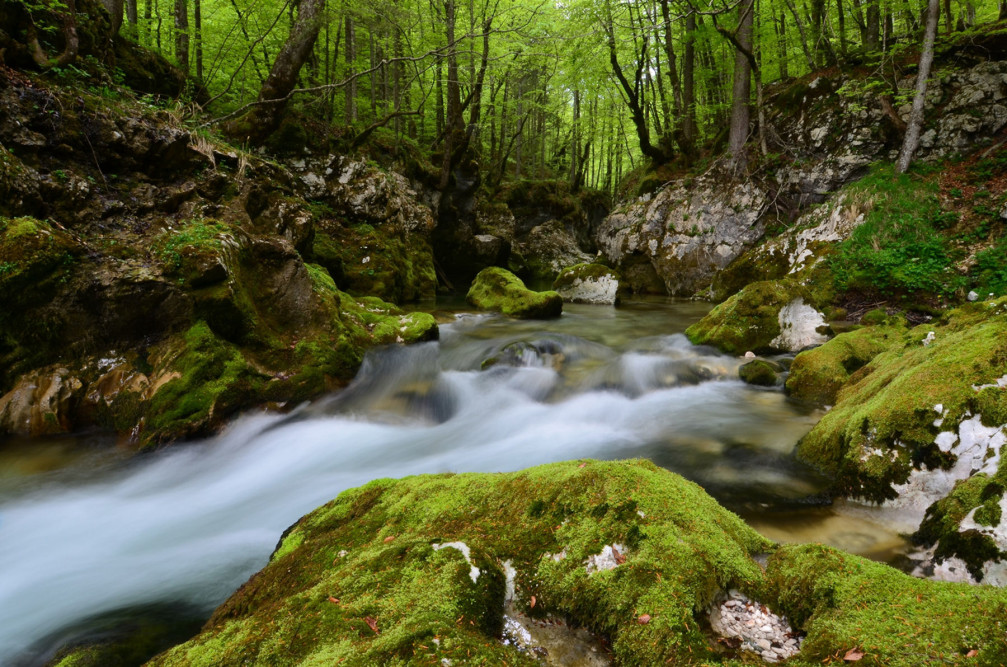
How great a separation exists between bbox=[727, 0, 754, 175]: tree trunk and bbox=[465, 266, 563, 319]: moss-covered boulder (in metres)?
7.59

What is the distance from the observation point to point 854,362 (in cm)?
606

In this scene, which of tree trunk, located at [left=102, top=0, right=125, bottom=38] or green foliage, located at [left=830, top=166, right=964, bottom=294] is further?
green foliage, located at [left=830, top=166, right=964, bottom=294]

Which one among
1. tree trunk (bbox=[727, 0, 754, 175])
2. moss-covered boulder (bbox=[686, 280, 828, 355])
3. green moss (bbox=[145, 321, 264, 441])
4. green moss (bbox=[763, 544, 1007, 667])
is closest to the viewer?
green moss (bbox=[763, 544, 1007, 667])

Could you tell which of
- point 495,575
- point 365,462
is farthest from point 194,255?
point 495,575

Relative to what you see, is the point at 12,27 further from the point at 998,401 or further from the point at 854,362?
the point at 854,362

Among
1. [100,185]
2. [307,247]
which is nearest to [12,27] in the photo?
[100,185]

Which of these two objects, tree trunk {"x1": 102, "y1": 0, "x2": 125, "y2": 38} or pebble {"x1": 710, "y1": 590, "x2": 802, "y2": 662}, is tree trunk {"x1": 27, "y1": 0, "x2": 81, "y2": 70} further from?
pebble {"x1": 710, "y1": 590, "x2": 802, "y2": 662}

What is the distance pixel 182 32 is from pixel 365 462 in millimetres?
11435

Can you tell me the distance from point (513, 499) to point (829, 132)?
15061 millimetres

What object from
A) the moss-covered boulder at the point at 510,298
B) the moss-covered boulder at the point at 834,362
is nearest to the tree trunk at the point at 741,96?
the moss-covered boulder at the point at 510,298

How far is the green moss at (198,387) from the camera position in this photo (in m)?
5.23

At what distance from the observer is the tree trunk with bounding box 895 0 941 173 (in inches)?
369

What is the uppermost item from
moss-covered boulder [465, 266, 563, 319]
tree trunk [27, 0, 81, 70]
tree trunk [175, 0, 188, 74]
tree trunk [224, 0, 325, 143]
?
tree trunk [175, 0, 188, 74]

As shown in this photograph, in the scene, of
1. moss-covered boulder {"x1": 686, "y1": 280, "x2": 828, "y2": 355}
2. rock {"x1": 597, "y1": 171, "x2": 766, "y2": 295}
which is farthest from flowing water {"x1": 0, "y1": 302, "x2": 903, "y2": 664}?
rock {"x1": 597, "y1": 171, "x2": 766, "y2": 295}
